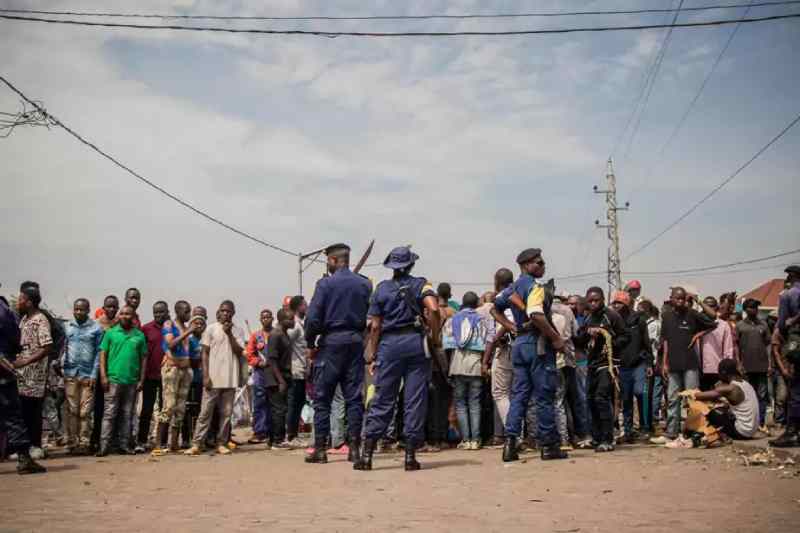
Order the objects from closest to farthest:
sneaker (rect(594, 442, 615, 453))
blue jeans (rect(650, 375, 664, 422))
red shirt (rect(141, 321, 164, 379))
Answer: sneaker (rect(594, 442, 615, 453)) → red shirt (rect(141, 321, 164, 379)) → blue jeans (rect(650, 375, 664, 422))

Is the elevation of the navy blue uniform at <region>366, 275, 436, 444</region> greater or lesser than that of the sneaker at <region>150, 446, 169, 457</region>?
greater

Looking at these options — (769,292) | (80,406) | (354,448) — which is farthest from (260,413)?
(769,292)

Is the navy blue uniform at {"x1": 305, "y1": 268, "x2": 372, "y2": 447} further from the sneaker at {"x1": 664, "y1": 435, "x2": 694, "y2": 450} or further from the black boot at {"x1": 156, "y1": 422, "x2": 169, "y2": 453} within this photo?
the sneaker at {"x1": 664, "y1": 435, "x2": 694, "y2": 450}

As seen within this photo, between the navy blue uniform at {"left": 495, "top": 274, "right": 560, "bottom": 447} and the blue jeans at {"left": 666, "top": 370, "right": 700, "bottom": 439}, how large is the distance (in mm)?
2564

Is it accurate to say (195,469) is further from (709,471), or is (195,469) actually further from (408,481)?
(709,471)

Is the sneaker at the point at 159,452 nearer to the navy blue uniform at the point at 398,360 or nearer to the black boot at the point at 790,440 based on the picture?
the navy blue uniform at the point at 398,360

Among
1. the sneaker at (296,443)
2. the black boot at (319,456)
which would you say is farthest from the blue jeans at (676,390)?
the sneaker at (296,443)

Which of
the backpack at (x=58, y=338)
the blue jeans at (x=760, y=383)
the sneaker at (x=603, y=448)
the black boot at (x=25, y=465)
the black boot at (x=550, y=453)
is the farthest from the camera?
the blue jeans at (x=760, y=383)

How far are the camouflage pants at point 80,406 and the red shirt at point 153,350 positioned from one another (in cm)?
91

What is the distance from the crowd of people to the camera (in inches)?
331

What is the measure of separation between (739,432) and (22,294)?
904cm

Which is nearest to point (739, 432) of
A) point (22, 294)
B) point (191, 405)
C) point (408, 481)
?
point (408, 481)

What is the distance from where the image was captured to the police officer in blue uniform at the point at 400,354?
8.12 meters

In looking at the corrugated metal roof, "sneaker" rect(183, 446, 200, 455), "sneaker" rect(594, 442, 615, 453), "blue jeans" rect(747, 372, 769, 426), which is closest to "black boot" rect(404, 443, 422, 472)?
"sneaker" rect(594, 442, 615, 453)
